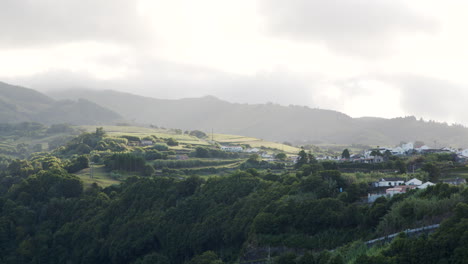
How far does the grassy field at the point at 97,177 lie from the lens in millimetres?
106062

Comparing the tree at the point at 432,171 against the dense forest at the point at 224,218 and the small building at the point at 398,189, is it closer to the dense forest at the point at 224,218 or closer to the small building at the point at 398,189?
the dense forest at the point at 224,218

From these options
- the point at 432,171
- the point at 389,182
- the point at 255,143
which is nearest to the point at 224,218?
the point at 389,182

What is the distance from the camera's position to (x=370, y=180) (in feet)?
250

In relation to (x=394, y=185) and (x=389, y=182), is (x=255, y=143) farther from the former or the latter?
(x=394, y=185)

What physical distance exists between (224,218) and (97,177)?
139 feet

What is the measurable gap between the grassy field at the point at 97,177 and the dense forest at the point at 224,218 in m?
2.32

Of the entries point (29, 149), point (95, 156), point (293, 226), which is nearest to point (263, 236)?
point (293, 226)

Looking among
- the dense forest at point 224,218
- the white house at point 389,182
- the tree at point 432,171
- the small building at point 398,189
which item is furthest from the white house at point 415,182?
the dense forest at point 224,218

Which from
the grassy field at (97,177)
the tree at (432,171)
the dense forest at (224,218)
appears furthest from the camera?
the grassy field at (97,177)

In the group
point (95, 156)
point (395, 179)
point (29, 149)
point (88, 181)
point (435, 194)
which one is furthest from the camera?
point (29, 149)

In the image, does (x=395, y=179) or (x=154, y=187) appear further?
(x=154, y=187)

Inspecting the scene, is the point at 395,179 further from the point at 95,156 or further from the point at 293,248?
the point at 95,156

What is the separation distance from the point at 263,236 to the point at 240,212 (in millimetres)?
10662

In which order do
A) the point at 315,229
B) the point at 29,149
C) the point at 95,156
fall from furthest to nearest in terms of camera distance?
the point at 29,149, the point at 95,156, the point at 315,229
